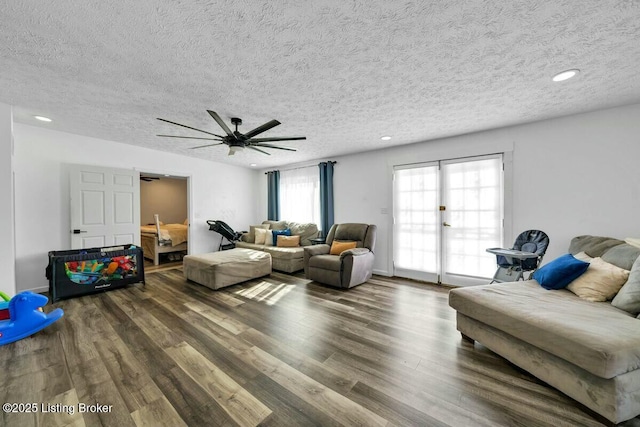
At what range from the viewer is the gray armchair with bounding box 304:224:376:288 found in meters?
3.67

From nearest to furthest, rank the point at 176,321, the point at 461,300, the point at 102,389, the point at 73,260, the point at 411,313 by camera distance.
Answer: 1. the point at 102,389
2. the point at 461,300
3. the point at 176,321
4. the point at 411,313
5. the point at 73,260

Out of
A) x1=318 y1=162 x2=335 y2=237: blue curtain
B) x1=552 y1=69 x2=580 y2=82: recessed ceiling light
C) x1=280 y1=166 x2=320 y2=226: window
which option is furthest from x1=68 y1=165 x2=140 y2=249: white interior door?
x1=552 y1=69 x2=580 y2=82: recessed ceiling light

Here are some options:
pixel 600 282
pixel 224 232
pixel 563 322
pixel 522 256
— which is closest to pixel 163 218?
pixel 224 232

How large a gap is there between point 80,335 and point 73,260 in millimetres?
1570

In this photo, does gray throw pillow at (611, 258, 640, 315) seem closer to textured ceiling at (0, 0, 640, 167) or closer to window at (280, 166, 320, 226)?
textured ceiling at (0, 0, 640, 167)

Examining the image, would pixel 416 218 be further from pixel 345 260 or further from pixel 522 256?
pixel 522 256

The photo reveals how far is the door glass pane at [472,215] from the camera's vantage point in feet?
11.4

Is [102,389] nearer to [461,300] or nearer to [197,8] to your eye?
[197,8]

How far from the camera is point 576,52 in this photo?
1.75 meters

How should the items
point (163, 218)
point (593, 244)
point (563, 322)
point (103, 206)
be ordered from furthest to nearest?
point (163, 218)
point (103, 206)
point (593, 244)
point (563, 322)

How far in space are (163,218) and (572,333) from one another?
31.1 ft

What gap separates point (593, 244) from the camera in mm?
2486

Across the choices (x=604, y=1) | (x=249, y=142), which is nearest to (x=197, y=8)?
(x=249, y=142)

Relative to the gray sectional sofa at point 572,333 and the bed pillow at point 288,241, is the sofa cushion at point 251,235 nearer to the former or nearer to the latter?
the bed pillow at point 288,241
